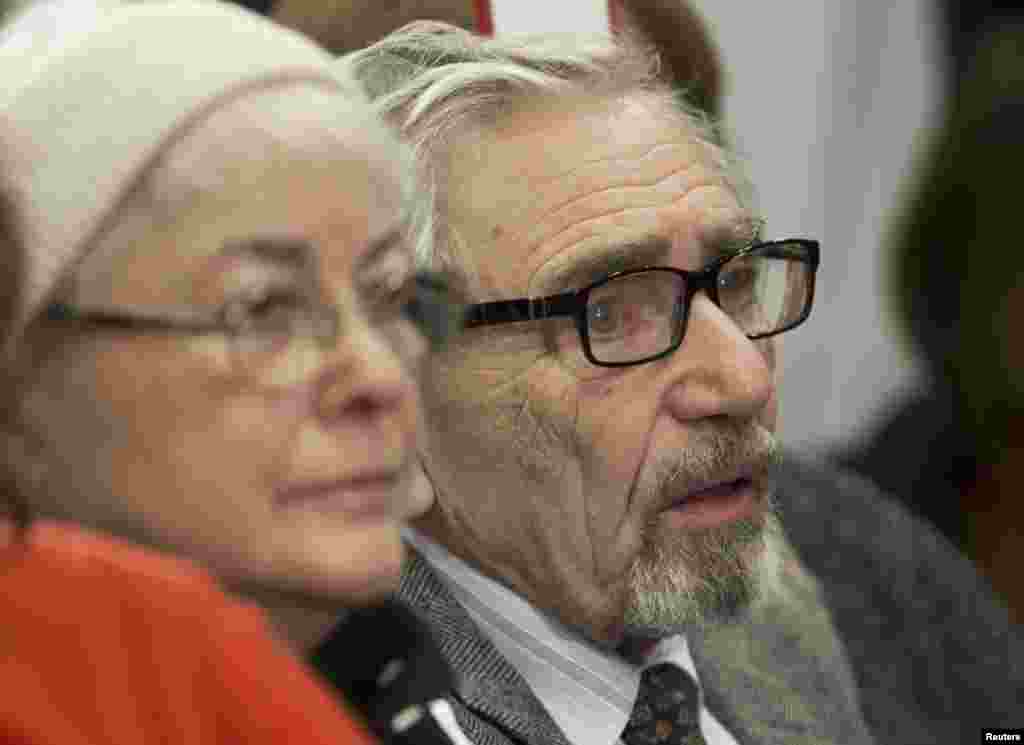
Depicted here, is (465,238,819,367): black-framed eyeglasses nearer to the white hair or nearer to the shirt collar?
the white hair

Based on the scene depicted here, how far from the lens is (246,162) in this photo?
1.02 m

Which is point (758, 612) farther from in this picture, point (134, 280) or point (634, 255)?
point (134, 280)

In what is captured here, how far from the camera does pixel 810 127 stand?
3.93 metres

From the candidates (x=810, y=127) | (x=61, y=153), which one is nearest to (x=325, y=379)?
(x=61, y=153)

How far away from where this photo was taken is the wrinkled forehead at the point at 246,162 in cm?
100

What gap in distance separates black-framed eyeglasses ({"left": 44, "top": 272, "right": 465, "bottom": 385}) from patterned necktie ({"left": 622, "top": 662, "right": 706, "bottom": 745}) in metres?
0.84

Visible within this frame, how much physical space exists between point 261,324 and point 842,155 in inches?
126

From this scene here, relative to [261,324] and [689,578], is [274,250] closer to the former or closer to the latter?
[261,324]

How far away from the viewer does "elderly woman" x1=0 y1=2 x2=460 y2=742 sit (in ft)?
3.29

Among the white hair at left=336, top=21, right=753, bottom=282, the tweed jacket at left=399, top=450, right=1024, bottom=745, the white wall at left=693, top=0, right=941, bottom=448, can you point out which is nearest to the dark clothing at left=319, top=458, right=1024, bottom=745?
the tweed jacket at left=399, top=450, right=1024, bottom=745

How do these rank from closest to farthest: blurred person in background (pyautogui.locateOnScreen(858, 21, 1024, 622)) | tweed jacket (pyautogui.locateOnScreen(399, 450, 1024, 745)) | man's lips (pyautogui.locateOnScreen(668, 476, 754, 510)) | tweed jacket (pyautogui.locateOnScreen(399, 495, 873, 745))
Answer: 1. tweed jacket (pyautogui.locateOnScreen(399, 495, 873, 745))
2. man's lips (pyautogui.locateOnScreen(668, 476, 754, 510))
3. tweed jacket (pyautogui.locateOnScreen(399, 450, 1024, 745))
4. blurred person in background (pyautogui.locateOnScreen(858, 21, 1024, 622))

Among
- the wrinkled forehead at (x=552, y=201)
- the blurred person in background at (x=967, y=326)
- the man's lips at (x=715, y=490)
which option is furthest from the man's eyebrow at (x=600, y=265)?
the blurred person in background at (x=967, y=326)

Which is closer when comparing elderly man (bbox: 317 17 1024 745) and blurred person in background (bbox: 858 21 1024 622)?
elderly man (bbox: 317 17 1024 745)

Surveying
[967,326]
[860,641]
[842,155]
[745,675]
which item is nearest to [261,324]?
[745,675]
